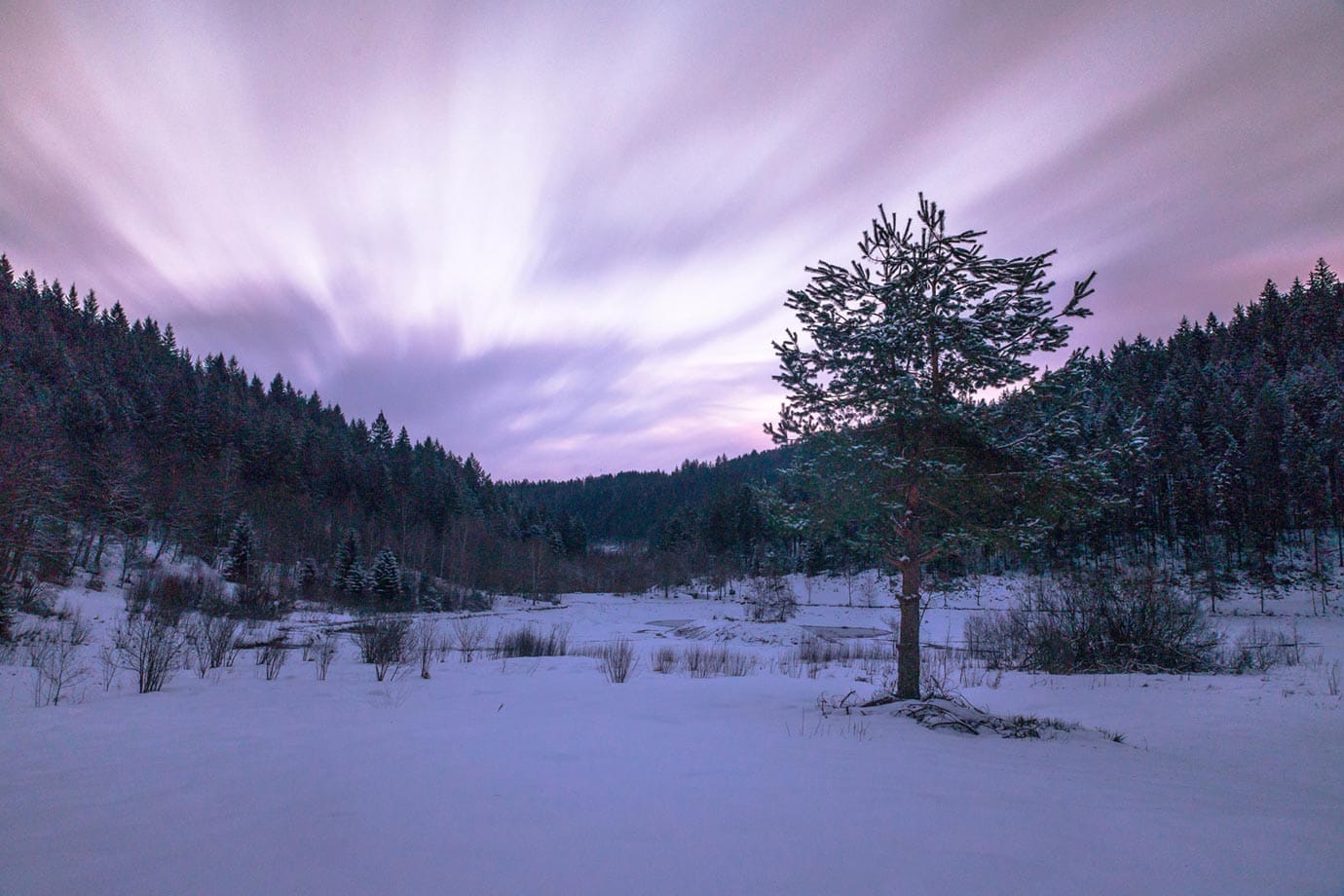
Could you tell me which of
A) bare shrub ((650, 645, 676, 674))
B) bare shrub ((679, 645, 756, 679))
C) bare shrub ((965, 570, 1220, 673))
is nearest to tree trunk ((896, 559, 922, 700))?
bare shrub ((679, 645, 756, 679))

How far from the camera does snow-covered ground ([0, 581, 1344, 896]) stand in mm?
3484

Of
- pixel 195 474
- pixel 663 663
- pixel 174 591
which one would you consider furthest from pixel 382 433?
pixel 663 663

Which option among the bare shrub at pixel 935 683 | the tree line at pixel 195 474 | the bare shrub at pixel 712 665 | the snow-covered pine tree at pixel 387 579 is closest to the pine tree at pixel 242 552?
the tree line at pixel 195 474

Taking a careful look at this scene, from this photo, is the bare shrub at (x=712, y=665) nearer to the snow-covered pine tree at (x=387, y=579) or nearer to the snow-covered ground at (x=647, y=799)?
the snow-covered ground at (x=647, y=799)

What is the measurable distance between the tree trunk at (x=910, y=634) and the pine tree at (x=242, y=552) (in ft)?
172

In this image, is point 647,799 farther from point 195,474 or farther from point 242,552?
point 195,474

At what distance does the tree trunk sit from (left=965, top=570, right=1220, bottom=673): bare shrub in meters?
8.58

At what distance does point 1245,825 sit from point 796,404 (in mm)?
7571

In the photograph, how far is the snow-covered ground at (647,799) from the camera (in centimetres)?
348

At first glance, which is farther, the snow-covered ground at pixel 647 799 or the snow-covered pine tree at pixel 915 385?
the snow-covered pine tree at pixel 915 385

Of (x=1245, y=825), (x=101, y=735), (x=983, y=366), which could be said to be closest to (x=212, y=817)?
(x=101, y=735)

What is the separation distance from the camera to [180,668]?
1441 centimetres

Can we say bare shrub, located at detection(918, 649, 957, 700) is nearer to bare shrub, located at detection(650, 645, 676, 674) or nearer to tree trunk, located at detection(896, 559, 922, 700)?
tree trunk, located at detection(896, 559, 922, 700)

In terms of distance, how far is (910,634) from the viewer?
33.4 feet
